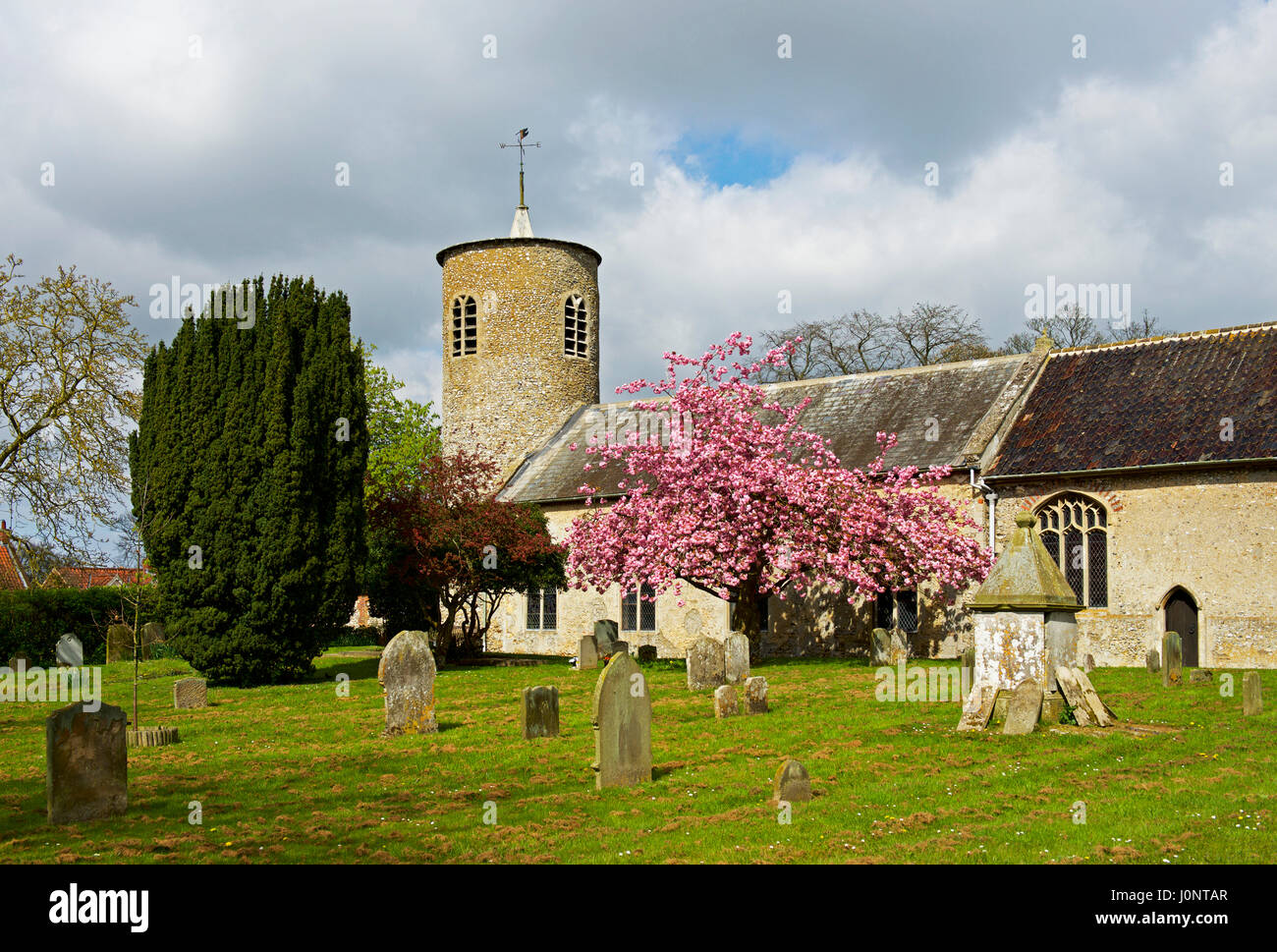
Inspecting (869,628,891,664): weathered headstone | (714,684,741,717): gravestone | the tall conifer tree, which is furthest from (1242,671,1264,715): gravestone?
the tall conifer tree

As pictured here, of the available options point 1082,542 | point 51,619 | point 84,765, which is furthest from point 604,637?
point 84,765

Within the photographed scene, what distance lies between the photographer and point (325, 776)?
10406 mm

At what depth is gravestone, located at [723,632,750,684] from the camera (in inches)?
696

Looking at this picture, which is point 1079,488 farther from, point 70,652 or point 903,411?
point 70,652

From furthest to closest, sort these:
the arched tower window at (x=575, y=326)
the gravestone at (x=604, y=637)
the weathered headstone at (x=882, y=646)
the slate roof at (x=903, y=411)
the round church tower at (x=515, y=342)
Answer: the arched tower window at (x=575, y=326), the round church tower at (x=515, y=342), the slate roof at (x=903, y=411), the gravestone at (x=604, y=637), the weathered headstone at (x=882, y=646)

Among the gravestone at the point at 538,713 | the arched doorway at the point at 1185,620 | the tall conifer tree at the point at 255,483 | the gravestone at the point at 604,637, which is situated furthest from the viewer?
the gravestone at the point at 604,637

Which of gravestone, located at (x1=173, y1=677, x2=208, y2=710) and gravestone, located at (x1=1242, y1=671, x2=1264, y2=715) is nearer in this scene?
gravestone, located at (x1=1242, y1=671, x2=1264, y2=715)

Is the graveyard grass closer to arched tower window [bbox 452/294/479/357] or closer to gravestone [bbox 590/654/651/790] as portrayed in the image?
gravestone [bbox 590/654/651/790]

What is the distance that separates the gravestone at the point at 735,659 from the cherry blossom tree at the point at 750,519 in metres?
2.40

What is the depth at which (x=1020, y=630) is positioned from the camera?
1212 centimetres

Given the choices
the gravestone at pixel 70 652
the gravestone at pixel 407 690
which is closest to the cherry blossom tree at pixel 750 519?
the gravestone at pixel 407 690

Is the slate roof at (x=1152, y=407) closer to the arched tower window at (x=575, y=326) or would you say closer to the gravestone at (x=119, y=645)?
the arched tower window at (x=575, y=326)

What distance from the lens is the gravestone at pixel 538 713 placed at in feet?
40.7

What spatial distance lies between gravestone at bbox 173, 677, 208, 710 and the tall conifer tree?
222cm
